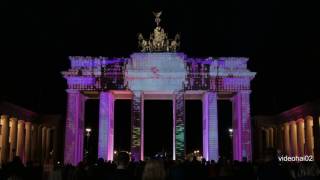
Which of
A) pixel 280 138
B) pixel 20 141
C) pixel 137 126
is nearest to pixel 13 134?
pixel 20 141

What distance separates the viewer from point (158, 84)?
5316cm

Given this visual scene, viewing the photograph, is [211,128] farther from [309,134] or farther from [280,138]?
[280,138]

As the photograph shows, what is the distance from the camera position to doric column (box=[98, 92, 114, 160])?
5244 cm

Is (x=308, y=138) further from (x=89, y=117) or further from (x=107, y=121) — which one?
(x=89, y=117)

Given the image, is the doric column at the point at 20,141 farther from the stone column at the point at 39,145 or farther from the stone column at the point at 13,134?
the stone column at the point at 39,145

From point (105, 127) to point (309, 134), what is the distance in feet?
76.0

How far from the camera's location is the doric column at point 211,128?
52.7 meters

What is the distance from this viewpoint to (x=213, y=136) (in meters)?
53.0

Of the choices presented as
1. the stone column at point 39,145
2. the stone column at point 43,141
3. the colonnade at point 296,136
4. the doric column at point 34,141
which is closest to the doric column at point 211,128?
the colonnade at point 296,136

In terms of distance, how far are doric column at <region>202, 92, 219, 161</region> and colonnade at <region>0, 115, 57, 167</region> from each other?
16.7 metres

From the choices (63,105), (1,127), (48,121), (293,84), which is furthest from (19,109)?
(293,84)

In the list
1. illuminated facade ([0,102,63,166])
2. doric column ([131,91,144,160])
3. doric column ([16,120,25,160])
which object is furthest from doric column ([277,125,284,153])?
doric column ([16,120,25,160])

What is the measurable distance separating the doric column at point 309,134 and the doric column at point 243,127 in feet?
24.2

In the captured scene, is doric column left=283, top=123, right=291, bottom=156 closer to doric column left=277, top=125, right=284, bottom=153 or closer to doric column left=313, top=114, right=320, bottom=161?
doric column left=277, top=125, right=284, bottom=153
